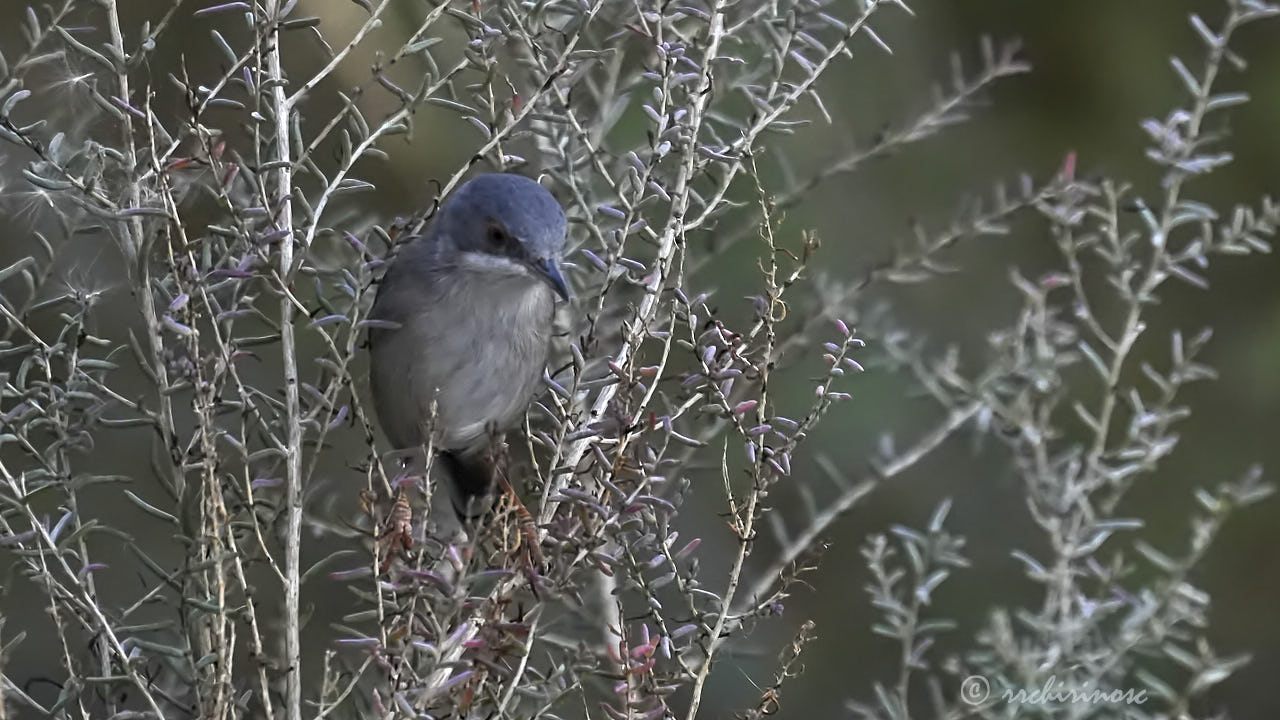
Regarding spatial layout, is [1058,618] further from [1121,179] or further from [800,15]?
[1121,179]

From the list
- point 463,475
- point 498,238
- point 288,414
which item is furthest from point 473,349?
point 288,414

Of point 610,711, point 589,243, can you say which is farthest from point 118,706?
point 589,243

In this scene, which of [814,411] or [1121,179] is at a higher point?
[814,411]

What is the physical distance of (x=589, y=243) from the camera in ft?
10.2

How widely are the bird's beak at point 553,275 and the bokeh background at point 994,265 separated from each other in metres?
1.33

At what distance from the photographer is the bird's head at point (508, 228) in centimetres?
261

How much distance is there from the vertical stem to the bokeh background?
210 cm

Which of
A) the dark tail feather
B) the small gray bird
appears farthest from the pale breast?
the dark tail feather

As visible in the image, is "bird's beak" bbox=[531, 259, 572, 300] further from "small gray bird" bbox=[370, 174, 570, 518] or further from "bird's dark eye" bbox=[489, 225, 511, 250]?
"small gray bird" bbox=[370, 174, 570, 518]

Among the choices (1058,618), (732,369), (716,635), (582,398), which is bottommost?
(1058,618)

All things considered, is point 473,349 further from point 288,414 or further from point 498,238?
point 288,414

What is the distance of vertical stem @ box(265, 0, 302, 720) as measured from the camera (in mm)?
1609

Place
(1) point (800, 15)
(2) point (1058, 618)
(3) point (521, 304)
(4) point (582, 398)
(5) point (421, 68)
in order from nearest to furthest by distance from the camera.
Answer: (4) point (582, 398), (1) point (800, 15), (2) point (1058, 618), (3) point (521, 304), (5) point (421, 68)

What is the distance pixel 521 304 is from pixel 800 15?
1.08 m
